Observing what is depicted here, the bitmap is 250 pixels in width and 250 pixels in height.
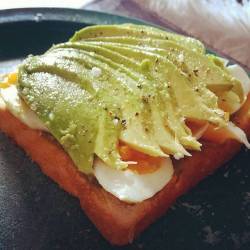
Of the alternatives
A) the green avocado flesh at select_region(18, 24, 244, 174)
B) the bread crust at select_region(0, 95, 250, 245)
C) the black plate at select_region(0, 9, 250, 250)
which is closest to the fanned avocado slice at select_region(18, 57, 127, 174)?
the green avocado flesh at select_region(18, 24, 244, 174)

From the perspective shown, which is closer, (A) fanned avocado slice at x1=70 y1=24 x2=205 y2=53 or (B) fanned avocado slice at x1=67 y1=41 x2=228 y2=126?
(B) fanned avocado slice at x1=67 y1=41 x2=228 y2=126

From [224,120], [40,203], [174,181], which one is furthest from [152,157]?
[40,203]

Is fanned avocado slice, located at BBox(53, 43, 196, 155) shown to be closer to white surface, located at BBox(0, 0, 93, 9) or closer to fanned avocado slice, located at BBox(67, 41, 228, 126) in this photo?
fanned avocado slice, located at BBox(67, 41, 228, 126)

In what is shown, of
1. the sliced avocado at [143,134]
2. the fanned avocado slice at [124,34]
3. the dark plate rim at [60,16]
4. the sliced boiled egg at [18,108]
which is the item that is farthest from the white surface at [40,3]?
the sliced avocado at [143,134]

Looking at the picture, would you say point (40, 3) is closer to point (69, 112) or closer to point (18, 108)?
point (18, 108)

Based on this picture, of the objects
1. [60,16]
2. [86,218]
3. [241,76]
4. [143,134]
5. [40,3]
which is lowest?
[40,3]

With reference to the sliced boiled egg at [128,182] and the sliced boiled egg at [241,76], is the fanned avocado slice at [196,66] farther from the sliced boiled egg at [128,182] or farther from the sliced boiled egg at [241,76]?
the sliced boiled egg at [128,182]

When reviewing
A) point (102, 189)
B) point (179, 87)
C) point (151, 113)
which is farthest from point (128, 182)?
point (179, 87)
